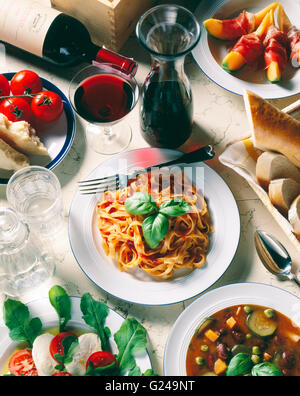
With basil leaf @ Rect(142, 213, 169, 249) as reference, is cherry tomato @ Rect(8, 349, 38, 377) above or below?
below

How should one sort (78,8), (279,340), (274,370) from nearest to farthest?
(274,370) < (279,340) < (78,8)

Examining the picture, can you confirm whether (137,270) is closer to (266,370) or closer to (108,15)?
(266,370)

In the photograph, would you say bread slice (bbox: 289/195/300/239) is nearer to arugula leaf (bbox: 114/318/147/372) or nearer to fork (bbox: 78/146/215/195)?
fork (bbox: 78/146/215/195)

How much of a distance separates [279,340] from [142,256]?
48 cm

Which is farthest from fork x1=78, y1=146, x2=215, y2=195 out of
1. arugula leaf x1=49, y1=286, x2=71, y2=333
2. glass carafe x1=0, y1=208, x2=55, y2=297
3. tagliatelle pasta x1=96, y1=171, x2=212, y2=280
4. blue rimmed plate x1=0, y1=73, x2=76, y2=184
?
arugula leaf x1=49, y1=286, x2=71, y2=333

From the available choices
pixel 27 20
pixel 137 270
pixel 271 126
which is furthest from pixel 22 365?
pixel 27 20

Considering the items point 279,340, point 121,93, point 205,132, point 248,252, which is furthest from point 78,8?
point 279,340

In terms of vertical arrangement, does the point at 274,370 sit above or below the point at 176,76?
below

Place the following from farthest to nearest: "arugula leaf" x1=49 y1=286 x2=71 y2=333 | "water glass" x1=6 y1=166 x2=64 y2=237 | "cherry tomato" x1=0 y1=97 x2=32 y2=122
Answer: "cherry tomato" x1=0 y1=97 x2=32 y2=122 < "water glass" x1=6 y1=166 x2=64 y2=237 < "arugula leaf" x1=49 y1=286 x2=71 y2=333

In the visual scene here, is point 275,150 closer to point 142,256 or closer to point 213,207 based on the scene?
point 213,207

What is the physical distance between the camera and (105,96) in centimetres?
165

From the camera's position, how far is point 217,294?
148 centimetres

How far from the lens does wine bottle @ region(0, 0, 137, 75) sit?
5.58 feet

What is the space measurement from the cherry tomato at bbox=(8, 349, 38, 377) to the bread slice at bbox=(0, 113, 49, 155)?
0.67m
